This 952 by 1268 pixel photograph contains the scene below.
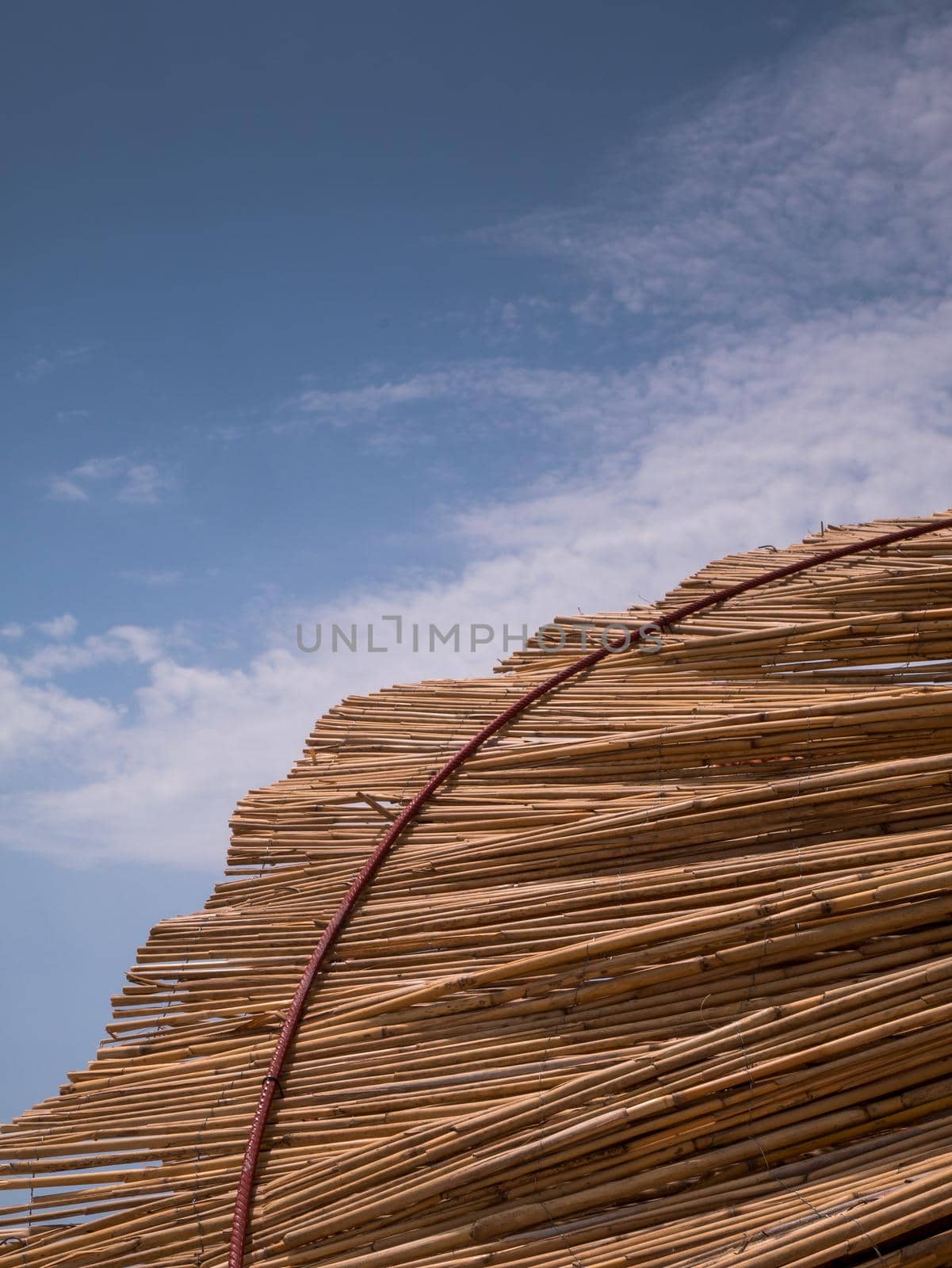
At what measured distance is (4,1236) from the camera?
186 centimetres

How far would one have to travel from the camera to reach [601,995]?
1.71 metres

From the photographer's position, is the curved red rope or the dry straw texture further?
the curved red rope

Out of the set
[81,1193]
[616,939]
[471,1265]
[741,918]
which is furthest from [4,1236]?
[741,918]

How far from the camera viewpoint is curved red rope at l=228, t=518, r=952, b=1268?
171 cm

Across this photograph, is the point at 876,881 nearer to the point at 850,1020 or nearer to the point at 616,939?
the point at 850,1020

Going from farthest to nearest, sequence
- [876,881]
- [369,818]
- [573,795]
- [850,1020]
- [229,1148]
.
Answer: [369,818], [573,795], [229,1148], [876,881], [850,1020]

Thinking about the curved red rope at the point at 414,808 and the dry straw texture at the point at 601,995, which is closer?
the dry straw texture at the point at 601,995

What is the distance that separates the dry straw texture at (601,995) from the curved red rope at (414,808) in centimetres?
2

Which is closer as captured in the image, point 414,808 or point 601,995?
point 601,995

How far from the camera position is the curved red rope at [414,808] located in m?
1.71

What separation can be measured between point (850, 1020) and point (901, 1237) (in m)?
0.25

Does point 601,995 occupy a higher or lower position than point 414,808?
lower

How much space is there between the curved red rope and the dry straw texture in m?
0.02

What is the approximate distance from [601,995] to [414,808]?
23.2 inches
